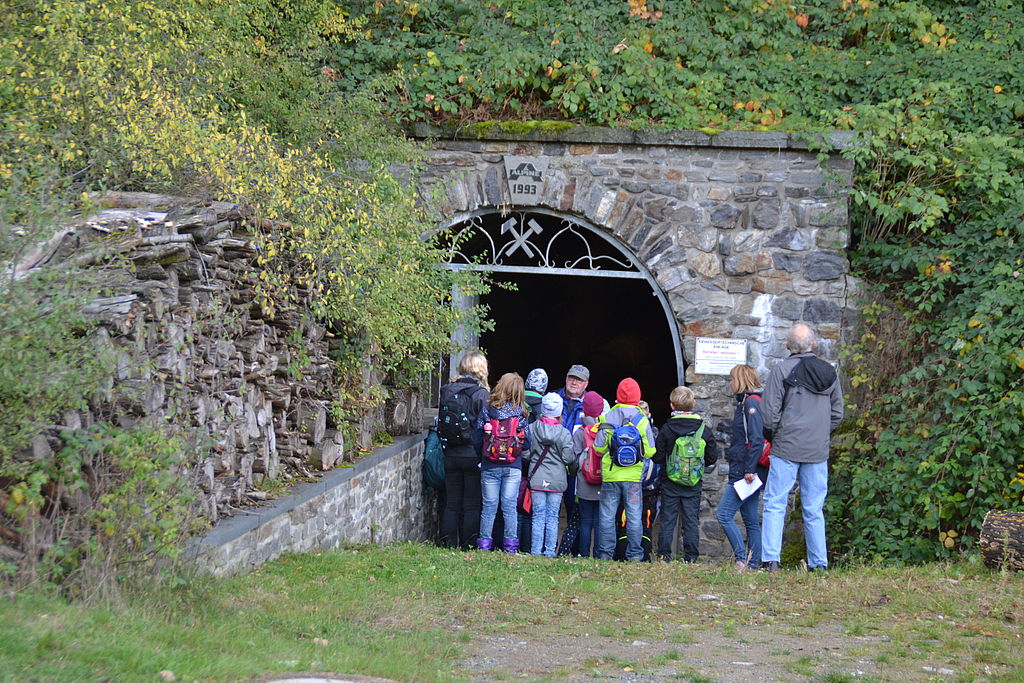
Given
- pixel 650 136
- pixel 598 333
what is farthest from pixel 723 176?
pixel 598 333

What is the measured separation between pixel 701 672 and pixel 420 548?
11.3ft

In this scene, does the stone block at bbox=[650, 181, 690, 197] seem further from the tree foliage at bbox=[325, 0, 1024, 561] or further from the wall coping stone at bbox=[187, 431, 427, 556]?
the wall coping stone at bbox=[187, 431, 427, 556]

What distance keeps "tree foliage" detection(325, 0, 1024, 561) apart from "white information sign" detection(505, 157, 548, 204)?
0.54 m

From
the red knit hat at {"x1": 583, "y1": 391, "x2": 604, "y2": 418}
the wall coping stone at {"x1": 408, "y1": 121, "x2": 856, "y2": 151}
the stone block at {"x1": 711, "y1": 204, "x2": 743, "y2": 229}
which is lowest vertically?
the red knit hat at {"x1": 583, "y1": 391, "x2": 604, "y2": 418}

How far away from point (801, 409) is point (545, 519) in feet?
7.88

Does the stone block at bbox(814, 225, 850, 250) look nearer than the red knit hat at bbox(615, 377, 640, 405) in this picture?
No

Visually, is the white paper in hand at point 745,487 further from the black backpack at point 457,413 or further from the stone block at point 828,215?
the stone block at point 828,215

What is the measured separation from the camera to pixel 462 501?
8852 mm

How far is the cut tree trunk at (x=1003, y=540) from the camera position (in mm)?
6828

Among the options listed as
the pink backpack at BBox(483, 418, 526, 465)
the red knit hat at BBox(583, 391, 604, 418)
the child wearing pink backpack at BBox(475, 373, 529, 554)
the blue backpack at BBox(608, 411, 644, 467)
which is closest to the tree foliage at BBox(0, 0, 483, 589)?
the child wearing pink backpack at BBox(475, 373, 529, 554)

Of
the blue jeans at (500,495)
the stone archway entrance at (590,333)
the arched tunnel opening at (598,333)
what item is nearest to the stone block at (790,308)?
the blue jeans at (500,495)

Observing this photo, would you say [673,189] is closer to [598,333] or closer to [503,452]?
[503,452]

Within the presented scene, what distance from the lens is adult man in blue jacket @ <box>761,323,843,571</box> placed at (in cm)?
727

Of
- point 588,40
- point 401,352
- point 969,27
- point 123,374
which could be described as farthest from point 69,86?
point 969,27
